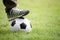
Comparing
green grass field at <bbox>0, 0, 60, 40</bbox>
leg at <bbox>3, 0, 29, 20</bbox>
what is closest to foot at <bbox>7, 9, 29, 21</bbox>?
leg at <bbox>3, 0, 29, 20</bbox>

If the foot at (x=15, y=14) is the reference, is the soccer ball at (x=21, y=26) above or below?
below

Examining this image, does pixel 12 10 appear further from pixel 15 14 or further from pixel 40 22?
pixel 40 22

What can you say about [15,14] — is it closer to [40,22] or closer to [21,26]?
[21,26]

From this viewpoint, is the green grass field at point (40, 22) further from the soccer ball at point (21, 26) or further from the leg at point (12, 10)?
the leg at point (12, 10)

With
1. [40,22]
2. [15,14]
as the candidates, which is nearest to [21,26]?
[15,14]

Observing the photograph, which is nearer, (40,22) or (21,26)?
(21,26)

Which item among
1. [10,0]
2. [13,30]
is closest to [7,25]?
[13,30]

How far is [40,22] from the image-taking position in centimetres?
153

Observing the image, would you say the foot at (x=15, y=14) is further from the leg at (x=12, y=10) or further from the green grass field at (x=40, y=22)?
the green grass field at (x=40, y=22)

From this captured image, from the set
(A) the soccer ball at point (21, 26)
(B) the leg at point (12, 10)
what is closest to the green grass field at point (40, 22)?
(A) the soccer ball at point (21, 26)

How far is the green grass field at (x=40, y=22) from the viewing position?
1.27m

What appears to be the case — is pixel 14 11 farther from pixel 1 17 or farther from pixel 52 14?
pixel 52 14

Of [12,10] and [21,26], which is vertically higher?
[12,10]

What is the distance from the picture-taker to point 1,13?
1779mm
